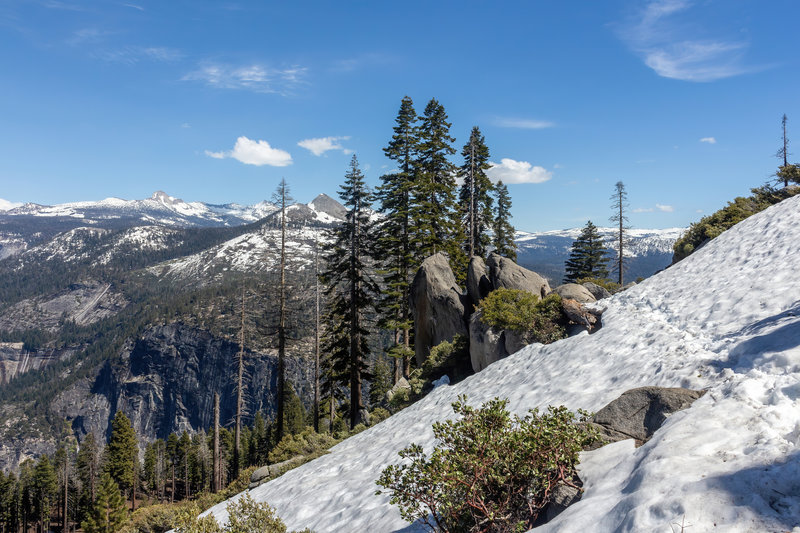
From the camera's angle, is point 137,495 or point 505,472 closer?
point 505,472

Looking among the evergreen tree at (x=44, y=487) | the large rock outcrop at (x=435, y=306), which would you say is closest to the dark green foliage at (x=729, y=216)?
the large rock outcrop at (x=435, y=306)

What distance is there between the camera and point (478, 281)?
22938 millimetres

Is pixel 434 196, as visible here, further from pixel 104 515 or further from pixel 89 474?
pixel 89 474

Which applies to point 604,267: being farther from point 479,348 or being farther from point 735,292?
point 735,292

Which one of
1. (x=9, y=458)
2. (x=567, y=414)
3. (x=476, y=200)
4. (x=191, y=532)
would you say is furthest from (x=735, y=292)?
(x=9, y=458)

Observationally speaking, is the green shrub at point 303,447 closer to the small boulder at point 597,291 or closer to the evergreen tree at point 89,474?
the small boulder at point 597,291

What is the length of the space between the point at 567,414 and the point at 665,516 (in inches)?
68.3

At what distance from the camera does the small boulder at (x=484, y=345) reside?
683 inches

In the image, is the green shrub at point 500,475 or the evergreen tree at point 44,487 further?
the evergreen tree at point 44,487

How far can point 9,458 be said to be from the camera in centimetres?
17350

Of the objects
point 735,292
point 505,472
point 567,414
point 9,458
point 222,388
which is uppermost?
point 735,292

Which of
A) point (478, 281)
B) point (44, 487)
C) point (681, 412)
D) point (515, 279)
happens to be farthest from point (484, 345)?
point (44, 487)

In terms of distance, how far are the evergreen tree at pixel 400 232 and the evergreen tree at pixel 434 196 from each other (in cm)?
46

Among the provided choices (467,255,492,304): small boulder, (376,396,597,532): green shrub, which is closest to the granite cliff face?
(467,255,492,304): small boulder
